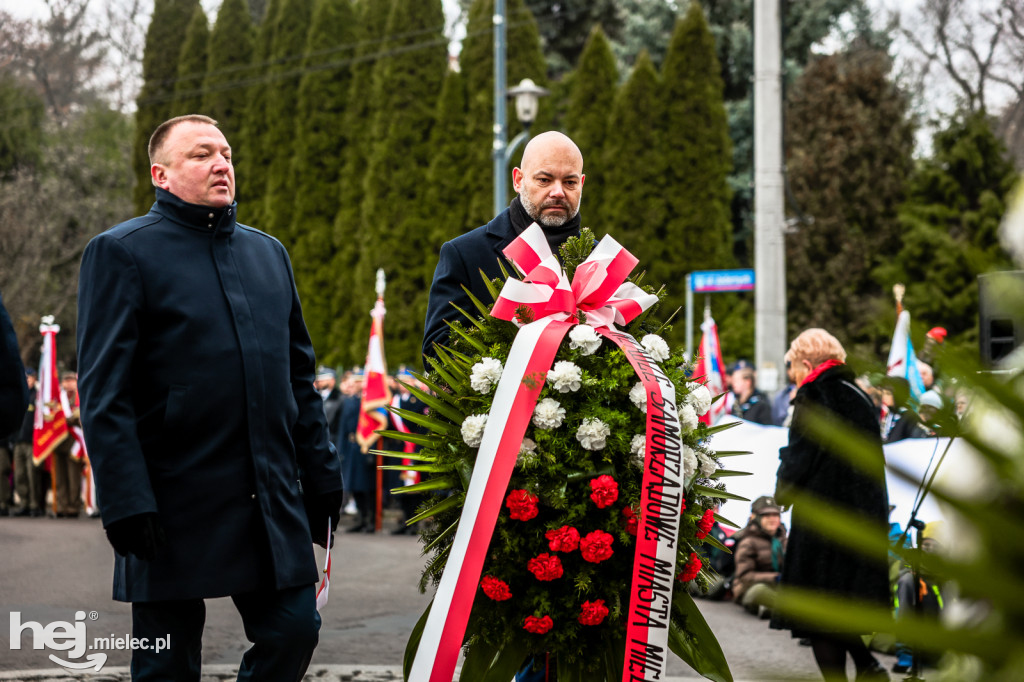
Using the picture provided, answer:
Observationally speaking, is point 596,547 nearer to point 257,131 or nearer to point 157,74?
point 257,131

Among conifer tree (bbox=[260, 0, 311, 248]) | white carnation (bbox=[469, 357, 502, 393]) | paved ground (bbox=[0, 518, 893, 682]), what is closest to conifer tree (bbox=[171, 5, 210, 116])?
conifer tree (bbox=[260, 0, 311, 248])

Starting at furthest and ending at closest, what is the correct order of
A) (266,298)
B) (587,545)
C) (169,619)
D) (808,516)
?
(266,298) → (169,619) → (587,545) → (808,516)

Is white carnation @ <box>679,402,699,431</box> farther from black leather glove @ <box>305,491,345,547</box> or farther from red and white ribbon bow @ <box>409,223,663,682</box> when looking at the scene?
black leather glove @ <box>305,491,345,547</box>

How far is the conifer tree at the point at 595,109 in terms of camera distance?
25.1m

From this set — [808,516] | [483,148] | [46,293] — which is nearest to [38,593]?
[808,516]

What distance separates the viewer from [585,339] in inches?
117

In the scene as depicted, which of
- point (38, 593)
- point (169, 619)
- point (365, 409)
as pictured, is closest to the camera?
point (169, 619)

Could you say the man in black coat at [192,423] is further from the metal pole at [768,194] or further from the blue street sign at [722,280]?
the blue street sign at [722,280]

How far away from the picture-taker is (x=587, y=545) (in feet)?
9.20

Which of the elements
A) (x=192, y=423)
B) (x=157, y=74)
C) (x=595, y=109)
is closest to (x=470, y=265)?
(x=192, y=423)

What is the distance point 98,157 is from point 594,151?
14685mm

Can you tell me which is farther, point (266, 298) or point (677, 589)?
point (266, 298)

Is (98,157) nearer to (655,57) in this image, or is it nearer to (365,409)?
(655,57)

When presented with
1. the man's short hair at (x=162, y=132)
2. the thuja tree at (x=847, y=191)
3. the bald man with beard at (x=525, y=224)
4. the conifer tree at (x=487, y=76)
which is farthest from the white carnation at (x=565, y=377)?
the thuja tree at (x=847, y=191)
